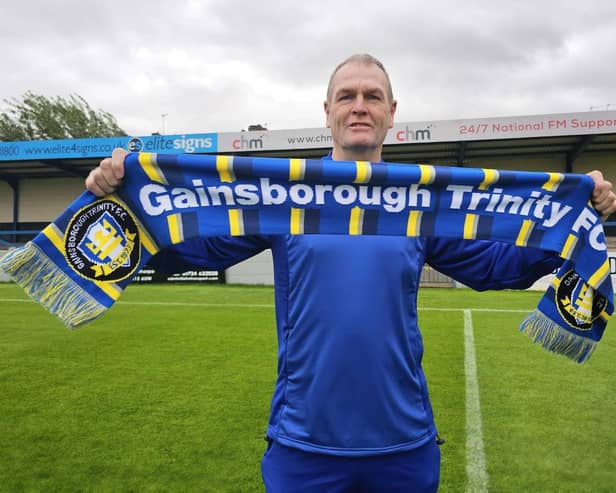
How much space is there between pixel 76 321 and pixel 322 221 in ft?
2.51

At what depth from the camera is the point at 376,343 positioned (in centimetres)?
149

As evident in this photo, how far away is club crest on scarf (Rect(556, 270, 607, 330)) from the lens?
1880 mm

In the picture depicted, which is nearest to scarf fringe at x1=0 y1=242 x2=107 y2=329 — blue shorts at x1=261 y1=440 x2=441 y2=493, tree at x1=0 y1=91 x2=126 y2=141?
blue shorts at x1=261 y1=440 x2=441 y2=493

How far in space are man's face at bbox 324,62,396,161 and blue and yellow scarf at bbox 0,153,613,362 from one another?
0.08 m

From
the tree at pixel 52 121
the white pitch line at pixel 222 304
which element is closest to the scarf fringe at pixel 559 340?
the white pitch line at pixel 222 304

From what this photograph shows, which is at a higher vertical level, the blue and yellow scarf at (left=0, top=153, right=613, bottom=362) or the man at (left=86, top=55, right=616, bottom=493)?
the blue and yellow scarf at (left=0, top=153, right=613, bottom=362)

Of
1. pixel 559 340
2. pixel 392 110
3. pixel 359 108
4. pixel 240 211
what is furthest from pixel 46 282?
pixel 559 340

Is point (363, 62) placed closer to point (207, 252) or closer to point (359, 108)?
point (359, 108)

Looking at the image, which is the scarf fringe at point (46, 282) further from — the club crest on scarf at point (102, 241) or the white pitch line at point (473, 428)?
the white pitch line at point (473, 428)

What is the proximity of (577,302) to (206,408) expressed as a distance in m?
3.40

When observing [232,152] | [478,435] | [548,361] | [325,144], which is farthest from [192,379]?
[232,152]

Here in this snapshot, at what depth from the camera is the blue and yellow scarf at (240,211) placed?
1.64 metres

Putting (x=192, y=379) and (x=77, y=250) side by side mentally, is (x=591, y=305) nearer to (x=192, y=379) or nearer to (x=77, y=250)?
(x=77, y=250)

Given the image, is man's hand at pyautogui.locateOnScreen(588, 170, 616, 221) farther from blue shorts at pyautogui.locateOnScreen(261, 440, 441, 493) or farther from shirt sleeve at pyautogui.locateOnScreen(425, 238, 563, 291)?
blue shorts at pyautogui.locateOnScreen(261, 440, 441, 493)
